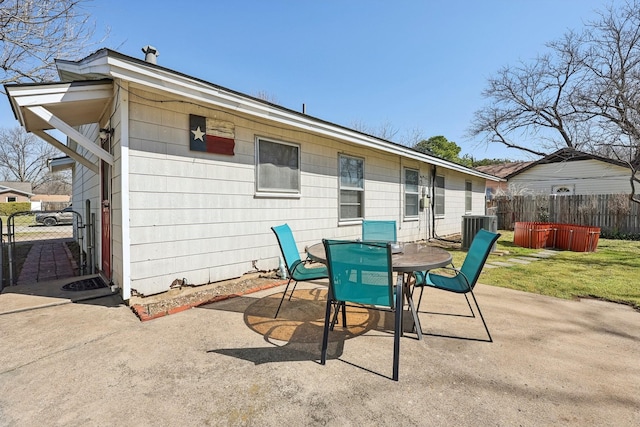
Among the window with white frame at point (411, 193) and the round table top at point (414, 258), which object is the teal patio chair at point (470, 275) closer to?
the round table top at point (414, 258)

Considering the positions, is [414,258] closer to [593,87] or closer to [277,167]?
[277,167]

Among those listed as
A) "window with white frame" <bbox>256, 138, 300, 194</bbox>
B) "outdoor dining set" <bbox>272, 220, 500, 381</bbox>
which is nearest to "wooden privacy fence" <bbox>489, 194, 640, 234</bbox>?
"window with white frame" <bbox>256, 138, 300, 194</bbox>

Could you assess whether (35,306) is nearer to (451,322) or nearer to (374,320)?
(374,320)

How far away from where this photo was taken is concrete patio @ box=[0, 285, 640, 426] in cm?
168

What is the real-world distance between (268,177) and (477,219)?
19.8 ft

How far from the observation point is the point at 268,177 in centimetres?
484

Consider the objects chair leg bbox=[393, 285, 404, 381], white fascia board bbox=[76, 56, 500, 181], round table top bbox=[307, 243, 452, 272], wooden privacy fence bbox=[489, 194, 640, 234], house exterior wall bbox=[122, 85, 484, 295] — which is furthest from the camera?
wooden privacy fence bbox=[489, 194, 640, 234]

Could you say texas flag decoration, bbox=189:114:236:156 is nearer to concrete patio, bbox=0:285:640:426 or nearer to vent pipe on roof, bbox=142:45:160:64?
vent pipe on roof, bbox=142:45:160:64

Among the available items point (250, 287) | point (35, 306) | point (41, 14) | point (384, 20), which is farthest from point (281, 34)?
point (35, 306)

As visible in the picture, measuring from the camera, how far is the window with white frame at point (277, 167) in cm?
472

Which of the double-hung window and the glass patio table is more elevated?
the double-hung window

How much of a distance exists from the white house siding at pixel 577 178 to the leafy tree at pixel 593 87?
2232 millimetres

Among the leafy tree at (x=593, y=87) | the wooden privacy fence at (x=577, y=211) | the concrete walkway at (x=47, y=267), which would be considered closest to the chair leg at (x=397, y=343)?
the concrete walkway at (x=47, y=267)

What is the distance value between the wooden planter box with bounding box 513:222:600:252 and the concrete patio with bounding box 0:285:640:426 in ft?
17.7
